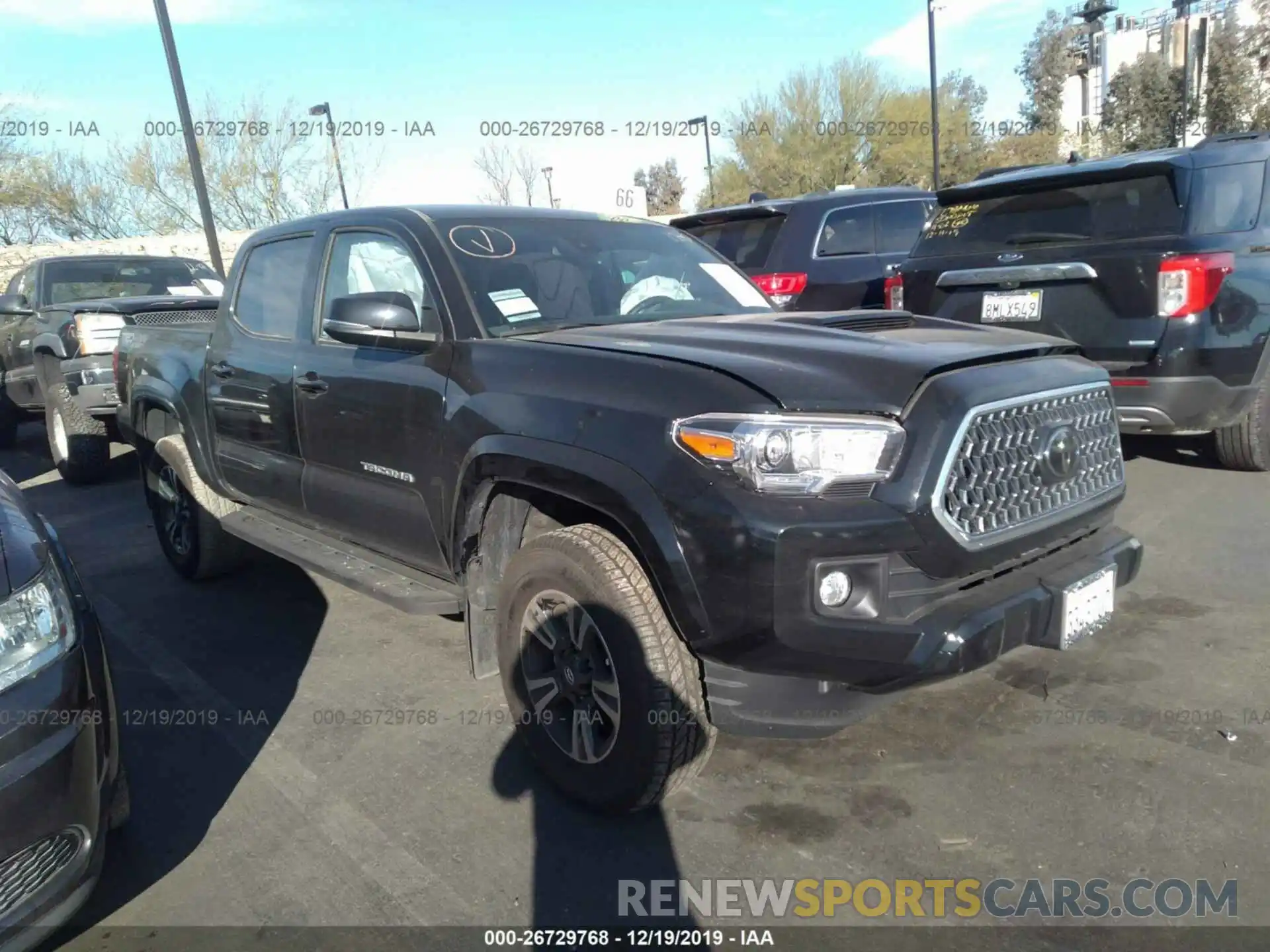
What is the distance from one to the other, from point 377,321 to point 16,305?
7.34 m

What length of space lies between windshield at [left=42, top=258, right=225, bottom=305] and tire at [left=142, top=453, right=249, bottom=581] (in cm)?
441

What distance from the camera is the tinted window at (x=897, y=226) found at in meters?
8.27

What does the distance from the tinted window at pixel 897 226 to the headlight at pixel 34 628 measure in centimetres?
716

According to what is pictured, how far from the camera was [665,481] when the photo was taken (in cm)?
247

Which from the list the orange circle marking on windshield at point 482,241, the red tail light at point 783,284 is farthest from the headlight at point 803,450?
the red tail light at point 783,284

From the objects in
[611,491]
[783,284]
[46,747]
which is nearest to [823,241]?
[783,284]

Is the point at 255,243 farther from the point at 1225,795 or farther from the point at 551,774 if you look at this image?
the point at 1225,795

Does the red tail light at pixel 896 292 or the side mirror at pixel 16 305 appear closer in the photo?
the red tail light at pixel 896 292

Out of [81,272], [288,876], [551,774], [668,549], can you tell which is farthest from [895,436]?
[81,272]

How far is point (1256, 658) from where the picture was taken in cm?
357

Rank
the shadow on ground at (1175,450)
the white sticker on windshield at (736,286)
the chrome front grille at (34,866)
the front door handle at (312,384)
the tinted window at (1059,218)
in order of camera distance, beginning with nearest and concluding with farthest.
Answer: the chrome front grille at (34,866) < the front door handle at (312,384) < the white sticker on windshield at (736,286) < the tinted window at (1059,218) < the shadow on ground at (1175,450)

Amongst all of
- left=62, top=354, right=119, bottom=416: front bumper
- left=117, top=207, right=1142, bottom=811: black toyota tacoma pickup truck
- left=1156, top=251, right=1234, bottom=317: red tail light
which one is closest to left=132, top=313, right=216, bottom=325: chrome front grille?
left=62, top=354, right=119, bottom=416: front bumper

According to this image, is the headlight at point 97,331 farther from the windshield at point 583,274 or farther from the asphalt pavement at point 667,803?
the windshield at point 583,274

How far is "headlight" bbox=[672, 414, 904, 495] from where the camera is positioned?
2379 millimetres
